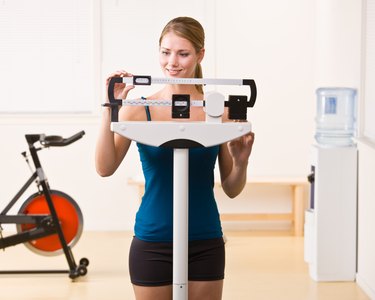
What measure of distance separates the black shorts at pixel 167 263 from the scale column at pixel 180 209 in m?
0.21

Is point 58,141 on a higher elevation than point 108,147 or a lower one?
lower

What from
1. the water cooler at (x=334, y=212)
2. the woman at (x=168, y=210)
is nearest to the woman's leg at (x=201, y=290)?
the woman at (x=168, y=210)

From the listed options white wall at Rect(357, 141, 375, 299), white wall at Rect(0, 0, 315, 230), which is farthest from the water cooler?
white wall at Rect(0, 0, 315, 230)

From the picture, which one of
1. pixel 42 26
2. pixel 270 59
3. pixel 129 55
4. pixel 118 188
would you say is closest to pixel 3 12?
pixel 42 26

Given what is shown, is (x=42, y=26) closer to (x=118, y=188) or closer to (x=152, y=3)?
(x=152, y=3)

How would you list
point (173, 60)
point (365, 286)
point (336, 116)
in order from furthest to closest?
point (336, 116) → point (365, 286) → point (173, 60)

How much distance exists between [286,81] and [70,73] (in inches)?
72.1

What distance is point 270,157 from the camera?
23.3ft

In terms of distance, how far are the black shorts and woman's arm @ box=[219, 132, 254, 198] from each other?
0.17 meters

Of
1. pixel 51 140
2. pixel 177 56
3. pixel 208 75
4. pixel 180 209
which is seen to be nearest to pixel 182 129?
pixel 180 209

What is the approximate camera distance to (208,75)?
6992 millimetres

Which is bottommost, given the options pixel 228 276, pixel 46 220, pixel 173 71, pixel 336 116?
pixel 228 276

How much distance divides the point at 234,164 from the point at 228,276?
3.30 metres

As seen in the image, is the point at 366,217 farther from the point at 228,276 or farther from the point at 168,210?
the point at 168,210
